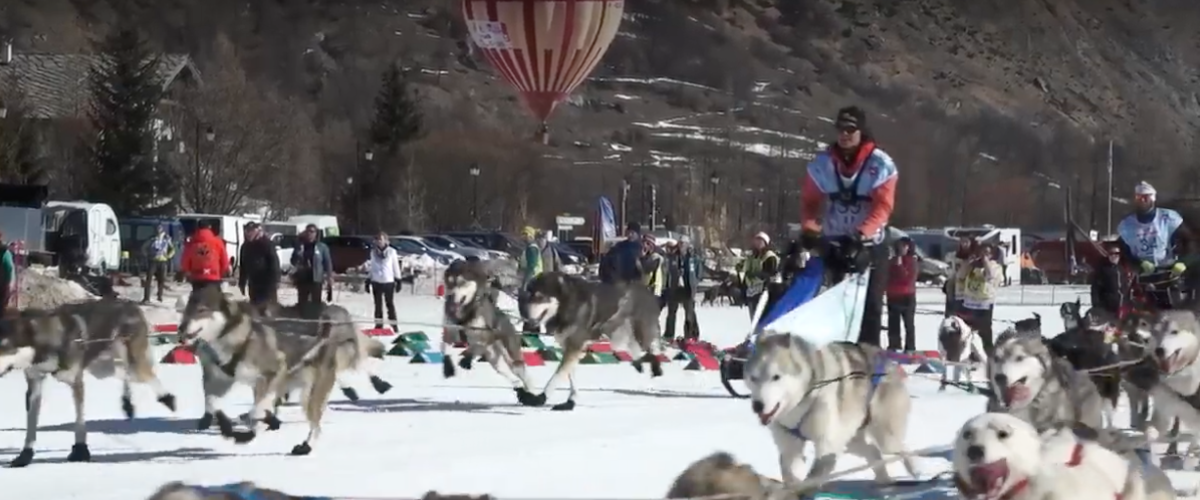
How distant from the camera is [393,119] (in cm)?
6869

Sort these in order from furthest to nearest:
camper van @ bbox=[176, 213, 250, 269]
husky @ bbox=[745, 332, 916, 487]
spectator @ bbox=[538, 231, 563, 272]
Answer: camper van @ bbox=[176, 213, 250, 269] < spectator @ bbox=[538, 231, 563, 272] < husky @ bbox=[745, 332, 916, 487]

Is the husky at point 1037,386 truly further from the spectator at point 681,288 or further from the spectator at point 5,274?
the spectator at point 681,288

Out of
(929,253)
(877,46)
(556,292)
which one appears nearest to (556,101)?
(556,292)

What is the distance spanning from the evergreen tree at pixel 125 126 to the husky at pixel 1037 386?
41.2m

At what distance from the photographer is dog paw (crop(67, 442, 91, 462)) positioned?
966 centimetres

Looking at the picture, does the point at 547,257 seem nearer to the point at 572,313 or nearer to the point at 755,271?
the point at 755,271

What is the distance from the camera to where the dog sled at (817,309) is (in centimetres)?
785

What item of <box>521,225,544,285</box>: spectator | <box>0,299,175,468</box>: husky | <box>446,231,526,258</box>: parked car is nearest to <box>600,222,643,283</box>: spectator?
<box>521,225,544,285</box>: spectator

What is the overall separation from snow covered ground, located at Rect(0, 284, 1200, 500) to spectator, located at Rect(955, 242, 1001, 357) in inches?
54.1

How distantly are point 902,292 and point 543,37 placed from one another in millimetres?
8805

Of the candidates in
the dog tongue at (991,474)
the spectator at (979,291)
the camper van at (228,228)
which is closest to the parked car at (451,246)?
the camper van at (228,228)

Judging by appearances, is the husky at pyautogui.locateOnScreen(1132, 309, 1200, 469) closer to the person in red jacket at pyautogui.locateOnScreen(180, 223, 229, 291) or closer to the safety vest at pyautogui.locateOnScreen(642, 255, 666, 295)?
the person in red jacket at pyautogui.locateOnScreen(180, 223, 229, 291)

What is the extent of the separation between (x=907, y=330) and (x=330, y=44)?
131891 mm

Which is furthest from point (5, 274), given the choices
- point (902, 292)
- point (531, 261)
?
point (902, 292)
